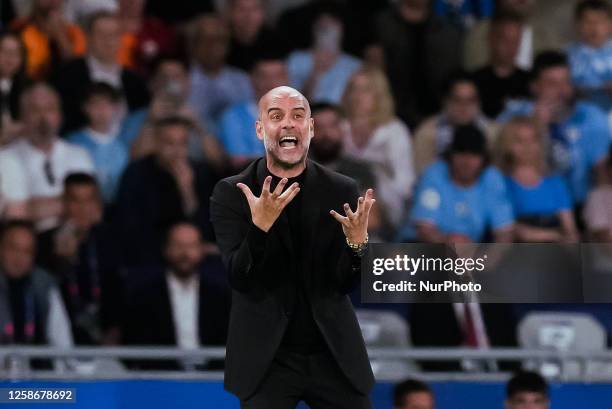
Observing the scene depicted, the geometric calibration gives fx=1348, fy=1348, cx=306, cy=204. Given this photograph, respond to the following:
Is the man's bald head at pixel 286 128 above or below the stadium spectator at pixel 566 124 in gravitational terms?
below

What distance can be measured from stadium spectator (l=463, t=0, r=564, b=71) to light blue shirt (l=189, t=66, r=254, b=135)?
160 centimetres

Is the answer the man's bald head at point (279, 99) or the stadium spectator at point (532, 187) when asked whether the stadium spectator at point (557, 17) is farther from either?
the man's bald head at point (279, 99)

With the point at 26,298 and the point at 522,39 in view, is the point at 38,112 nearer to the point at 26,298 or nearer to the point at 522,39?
the point at 26,298

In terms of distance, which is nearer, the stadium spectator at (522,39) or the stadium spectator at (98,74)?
the stadium spectator at (98,74)

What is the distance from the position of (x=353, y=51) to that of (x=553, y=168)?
5.85 feet

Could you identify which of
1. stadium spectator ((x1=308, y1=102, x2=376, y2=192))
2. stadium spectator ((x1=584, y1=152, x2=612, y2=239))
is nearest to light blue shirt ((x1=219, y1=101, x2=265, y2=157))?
stadium spectator ((x1=308, y1=102, x2=376, y2=192))

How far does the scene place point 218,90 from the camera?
9242mm

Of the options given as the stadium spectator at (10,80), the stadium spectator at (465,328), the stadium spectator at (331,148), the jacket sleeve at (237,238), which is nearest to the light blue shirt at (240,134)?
the stadium spectator at (331,148)

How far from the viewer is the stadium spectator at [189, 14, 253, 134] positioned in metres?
9.22

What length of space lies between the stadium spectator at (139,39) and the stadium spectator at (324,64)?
0.88 metres

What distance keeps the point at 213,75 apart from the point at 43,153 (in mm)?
1369

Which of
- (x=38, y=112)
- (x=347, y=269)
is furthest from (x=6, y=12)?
(x=347, y=269)

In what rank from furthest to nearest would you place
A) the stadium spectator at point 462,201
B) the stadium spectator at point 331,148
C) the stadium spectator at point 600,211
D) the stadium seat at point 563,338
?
the stadium spectator at point 600,211, the stadium spectator at point 331,148, the stadium spectator at point 462,201, the stadium seat at point 563,338

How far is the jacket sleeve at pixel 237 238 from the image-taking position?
14.6 ft
